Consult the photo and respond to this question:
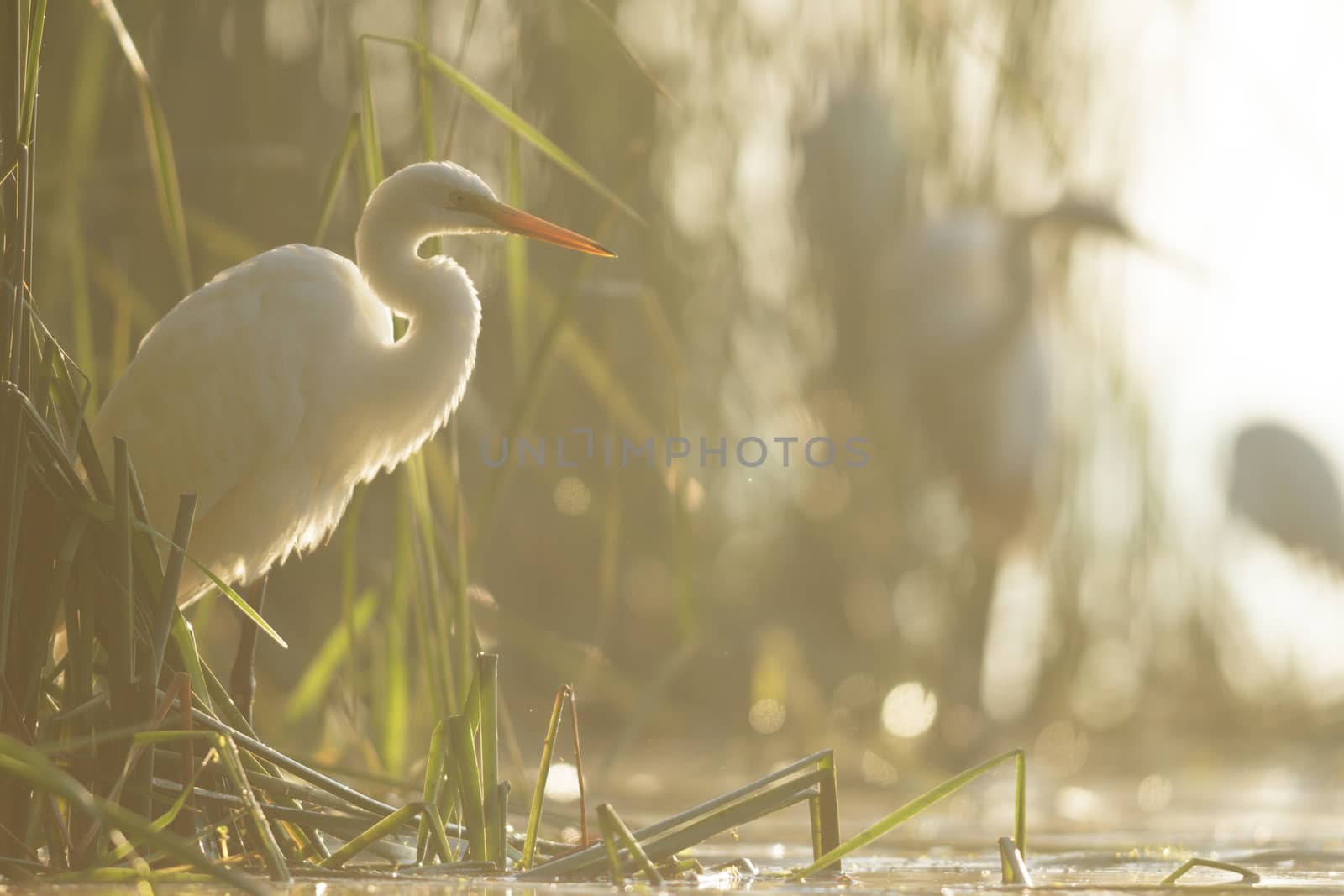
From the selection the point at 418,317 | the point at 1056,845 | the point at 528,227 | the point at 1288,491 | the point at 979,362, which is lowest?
the point at 1056,845

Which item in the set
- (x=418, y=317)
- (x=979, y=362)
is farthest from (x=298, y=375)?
(x=979, y=362)

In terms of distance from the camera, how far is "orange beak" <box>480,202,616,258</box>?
2.03 meters

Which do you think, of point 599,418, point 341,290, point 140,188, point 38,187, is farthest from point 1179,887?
point 599,418

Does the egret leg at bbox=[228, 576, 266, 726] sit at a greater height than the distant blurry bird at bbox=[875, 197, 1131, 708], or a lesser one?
lesser

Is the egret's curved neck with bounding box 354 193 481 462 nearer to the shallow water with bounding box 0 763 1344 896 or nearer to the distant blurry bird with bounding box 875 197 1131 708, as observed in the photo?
the shallow water with bounding box 0 763 1344 896

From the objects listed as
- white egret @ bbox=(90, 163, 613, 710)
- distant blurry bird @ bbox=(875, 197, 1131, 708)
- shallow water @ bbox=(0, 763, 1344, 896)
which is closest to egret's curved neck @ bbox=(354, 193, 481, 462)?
white egret @ bbox=(90, 163, 613, 710)

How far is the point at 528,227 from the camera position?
2064 millimetres

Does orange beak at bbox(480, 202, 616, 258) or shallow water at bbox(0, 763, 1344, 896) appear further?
orange beak at bbox(480, 202, 616, 258)

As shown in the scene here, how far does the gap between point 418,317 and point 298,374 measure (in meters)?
0.22

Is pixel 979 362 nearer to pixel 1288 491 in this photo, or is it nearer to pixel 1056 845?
pixel 1288 491

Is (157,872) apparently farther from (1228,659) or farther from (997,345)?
(997,345)

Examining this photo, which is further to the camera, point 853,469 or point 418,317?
point 853,469

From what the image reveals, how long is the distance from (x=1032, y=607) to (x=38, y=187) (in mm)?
2591

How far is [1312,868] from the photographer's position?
5.62 feet
